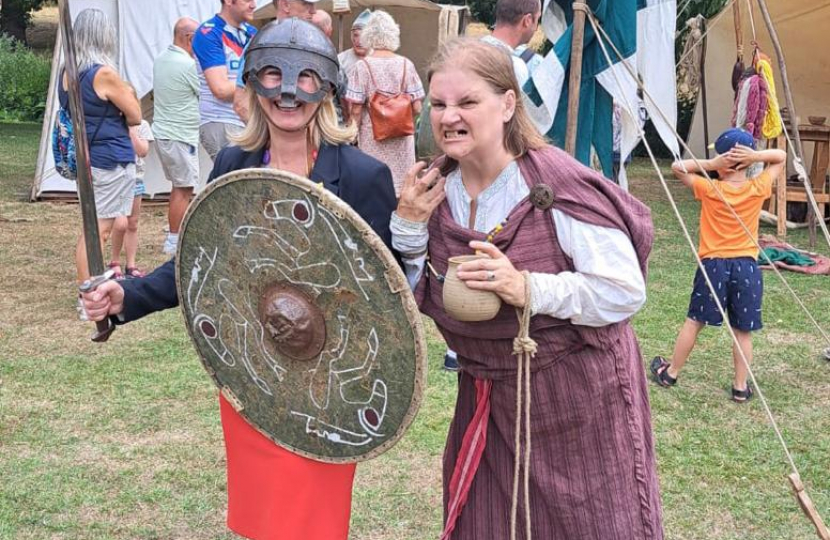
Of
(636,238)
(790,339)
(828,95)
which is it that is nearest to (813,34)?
(828,95)

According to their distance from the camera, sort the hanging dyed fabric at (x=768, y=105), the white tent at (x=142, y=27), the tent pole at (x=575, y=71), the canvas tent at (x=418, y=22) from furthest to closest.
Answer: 1. the canvas tent at (x=418, y=22)
2. the white tent at (x=142, y=27)
3. the hanging dyed fabric at (x=768, y=105)
4. the tent pole at (x=575, y=71)

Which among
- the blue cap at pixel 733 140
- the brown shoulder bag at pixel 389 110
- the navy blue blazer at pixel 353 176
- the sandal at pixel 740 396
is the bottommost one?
the sandal at pixel 740 396

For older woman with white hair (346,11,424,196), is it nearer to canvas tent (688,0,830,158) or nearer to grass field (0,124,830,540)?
grass field (0,124,830,540)

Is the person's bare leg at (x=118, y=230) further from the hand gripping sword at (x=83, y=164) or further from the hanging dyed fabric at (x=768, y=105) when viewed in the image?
the hanging dyed fabric at (x=768, y=105)

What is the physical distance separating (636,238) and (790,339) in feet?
13.9

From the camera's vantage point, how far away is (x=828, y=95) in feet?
37.9

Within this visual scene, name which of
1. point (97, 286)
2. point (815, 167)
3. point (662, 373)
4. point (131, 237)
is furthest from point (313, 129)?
point (815, 167)

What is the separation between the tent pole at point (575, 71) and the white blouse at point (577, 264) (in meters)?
1.84

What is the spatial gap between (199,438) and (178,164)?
133 inches

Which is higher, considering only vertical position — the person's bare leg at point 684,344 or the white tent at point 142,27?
the white tent at point 142,27

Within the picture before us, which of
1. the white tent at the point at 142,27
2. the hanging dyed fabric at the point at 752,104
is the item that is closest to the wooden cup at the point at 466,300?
the hanging dyed fabric at the point at 752,104

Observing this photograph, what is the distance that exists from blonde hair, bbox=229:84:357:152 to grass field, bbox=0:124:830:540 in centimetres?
170

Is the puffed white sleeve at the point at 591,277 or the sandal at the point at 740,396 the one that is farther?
the sandal at the point at 740,396

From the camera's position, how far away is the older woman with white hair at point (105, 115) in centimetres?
568
